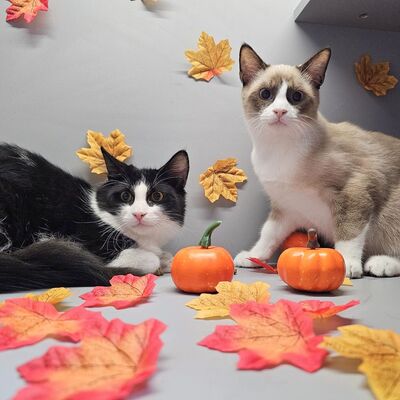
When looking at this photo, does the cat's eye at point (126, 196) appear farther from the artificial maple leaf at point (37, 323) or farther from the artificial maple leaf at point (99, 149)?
the artificial maple leaf at point (37, 323)

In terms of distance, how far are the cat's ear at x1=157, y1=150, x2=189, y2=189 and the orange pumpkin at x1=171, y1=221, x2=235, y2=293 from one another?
1.54 feet

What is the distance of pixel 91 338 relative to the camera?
2.17ft

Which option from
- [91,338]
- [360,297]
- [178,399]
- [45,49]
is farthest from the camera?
[45,49]

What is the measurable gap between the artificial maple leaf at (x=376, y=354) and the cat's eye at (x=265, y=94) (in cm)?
105

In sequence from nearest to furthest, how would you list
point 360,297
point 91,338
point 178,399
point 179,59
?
point 178,399 → point 91,338 → point 360,297 → point 179,59

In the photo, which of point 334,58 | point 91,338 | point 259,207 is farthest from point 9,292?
point 334,58

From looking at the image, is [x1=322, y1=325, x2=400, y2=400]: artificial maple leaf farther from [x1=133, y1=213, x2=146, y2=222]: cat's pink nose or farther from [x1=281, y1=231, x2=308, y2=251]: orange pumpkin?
[x1=281, y1=231, x2=308, y2=251]: orange pumpkin

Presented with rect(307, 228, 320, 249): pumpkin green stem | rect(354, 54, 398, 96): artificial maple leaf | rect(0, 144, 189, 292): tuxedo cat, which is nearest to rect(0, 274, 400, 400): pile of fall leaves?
rect(307, 228, 320, 249): pumpkin green stem

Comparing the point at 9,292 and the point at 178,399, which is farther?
the point at 9,292

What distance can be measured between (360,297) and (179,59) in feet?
3.99

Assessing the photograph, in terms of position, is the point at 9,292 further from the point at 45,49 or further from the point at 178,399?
the point at 45,49

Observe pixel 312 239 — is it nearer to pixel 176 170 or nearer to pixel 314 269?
pixel 314 269

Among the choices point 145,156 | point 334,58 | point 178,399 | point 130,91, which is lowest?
point 178,399

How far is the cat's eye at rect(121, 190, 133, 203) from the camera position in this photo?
1479mm
